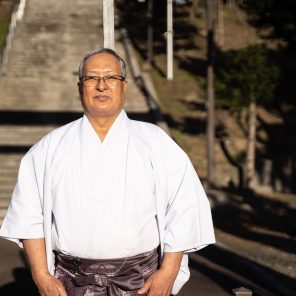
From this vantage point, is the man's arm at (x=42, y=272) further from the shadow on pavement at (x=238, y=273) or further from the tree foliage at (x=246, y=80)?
the tree foliage at (x=246, y=80)

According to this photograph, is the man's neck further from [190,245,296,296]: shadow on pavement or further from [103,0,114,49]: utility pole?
[190,245,296,296]: shadow on pavement

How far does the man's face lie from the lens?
3387 millimetres

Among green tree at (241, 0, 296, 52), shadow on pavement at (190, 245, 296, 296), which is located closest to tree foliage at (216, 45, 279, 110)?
green tree at (241, 0, 296, 52)

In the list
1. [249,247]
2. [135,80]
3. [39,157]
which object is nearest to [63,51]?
[135,80]

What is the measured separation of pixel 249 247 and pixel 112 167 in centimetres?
845

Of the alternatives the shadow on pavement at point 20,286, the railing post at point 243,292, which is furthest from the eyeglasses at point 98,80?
the shadow on pavement at point 20,286

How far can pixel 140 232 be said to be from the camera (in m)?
A: 3.38

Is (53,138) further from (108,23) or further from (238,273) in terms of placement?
(238,273)

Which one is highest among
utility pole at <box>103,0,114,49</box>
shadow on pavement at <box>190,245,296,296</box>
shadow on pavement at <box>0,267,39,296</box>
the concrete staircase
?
utility pole at <box>103,0,114,49</box>

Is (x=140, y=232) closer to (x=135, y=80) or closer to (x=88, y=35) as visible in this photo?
(x=135, y=80)

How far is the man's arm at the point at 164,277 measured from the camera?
11.0ft

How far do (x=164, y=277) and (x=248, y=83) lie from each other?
1368cm

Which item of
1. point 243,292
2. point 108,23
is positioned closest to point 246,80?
point 108,23

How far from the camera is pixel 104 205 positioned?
10.9 feet
